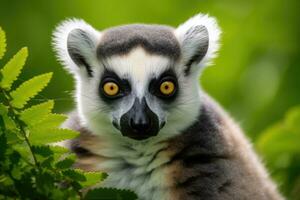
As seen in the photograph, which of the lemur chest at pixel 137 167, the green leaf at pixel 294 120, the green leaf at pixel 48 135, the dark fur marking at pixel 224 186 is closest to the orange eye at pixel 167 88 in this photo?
the lemur chest at pixel 137 167

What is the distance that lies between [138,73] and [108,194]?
198cm

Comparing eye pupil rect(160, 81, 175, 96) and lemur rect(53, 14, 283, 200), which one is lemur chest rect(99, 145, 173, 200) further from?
eye pupil rect(160, 81, 175, 96)

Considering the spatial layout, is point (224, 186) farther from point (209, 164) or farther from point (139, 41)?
point (139, 41)

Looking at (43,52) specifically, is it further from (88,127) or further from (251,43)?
(88,127)

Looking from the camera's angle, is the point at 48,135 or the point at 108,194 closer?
the point at 108,194

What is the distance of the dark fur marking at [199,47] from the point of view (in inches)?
191

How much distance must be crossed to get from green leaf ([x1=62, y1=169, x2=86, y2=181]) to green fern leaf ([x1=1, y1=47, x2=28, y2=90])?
0.35m

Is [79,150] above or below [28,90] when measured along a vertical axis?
above

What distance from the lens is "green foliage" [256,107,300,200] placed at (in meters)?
4.80

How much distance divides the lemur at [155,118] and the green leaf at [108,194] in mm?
1551

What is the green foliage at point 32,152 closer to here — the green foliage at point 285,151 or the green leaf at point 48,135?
the green leaf at point 48,135

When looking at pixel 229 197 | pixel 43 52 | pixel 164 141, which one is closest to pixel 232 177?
pixel 229 197

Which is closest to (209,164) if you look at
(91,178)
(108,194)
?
(91,178)

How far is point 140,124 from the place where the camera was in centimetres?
403
